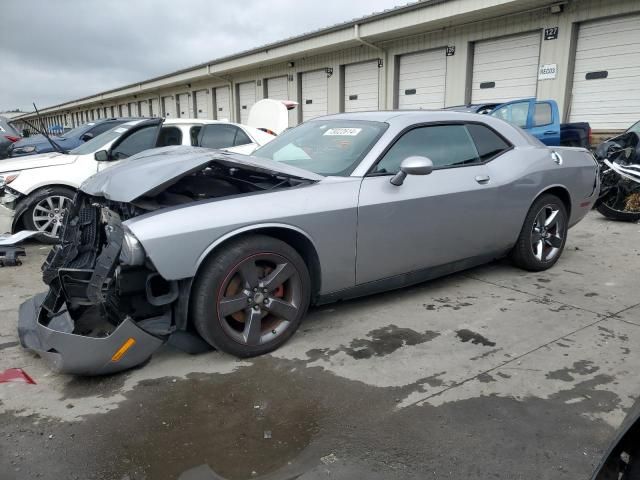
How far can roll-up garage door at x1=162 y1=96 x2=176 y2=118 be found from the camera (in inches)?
1248

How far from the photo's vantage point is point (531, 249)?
15.2 feet

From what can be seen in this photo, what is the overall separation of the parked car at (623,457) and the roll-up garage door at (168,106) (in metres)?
32.7

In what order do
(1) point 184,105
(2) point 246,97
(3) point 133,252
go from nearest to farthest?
1. (3) point 133,252
2. (2) point 246,97
3. (1) point 184,105

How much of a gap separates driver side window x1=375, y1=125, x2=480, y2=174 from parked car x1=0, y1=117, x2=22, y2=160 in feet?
34.3

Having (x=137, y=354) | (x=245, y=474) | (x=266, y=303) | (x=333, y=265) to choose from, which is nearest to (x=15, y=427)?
(x=137, y=354)

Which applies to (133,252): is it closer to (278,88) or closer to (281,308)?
(281,308)

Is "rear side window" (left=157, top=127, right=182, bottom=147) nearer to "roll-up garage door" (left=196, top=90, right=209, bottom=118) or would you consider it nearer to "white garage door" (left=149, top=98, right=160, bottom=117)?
"roll-up garage door" (left=196, top=90, right=209, bottom=118)

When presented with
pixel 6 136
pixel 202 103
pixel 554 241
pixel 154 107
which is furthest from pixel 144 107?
pixel 554 241

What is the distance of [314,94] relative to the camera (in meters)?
19.1

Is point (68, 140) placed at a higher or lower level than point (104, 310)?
higher

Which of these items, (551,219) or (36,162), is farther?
(36,162)

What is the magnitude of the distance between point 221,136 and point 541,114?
6558mm

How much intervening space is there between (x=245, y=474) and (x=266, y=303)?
3.79ft

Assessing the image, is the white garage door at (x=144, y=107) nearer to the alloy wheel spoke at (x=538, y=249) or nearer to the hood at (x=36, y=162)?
the hood at (x=36, y=162)
